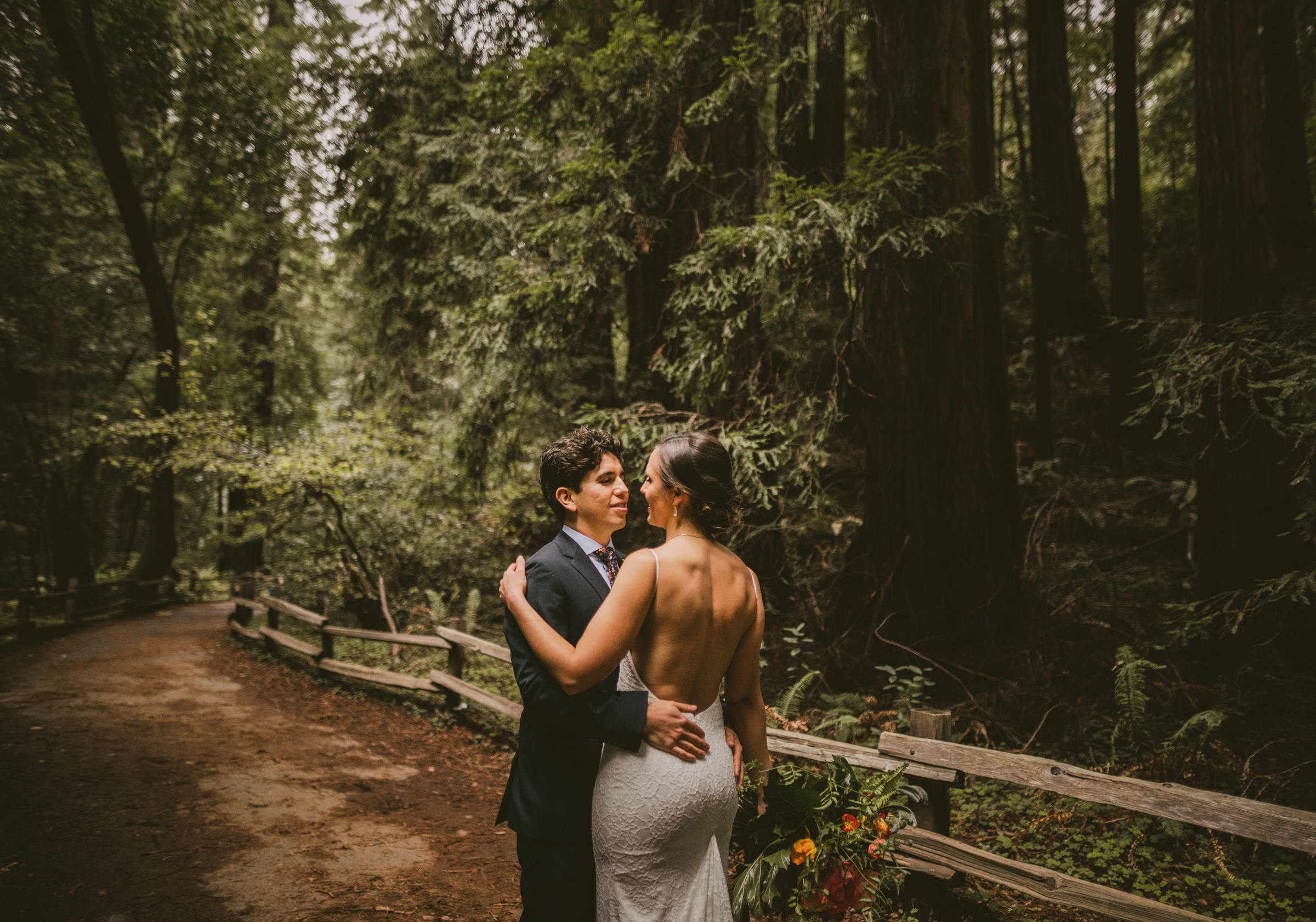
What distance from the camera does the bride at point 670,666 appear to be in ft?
6.80

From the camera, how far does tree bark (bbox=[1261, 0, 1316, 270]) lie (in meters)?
11.1

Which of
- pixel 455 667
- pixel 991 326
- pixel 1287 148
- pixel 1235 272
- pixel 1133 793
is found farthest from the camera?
pixel 1287 148

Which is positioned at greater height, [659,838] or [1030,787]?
[659,838]

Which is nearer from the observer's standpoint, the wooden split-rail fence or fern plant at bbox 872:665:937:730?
the wooden split-rail fence

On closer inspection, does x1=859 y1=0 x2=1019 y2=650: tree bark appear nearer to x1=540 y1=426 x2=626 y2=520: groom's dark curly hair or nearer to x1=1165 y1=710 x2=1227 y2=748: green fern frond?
x1=1165 y1=710 x2=1227 y2=748: green fern frond

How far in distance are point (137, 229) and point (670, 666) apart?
1843cm

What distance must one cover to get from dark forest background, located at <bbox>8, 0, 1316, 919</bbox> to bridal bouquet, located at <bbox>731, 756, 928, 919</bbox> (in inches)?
117

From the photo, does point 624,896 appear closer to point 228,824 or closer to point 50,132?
point 228,824

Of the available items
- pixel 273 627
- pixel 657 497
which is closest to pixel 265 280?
pixel 273 627

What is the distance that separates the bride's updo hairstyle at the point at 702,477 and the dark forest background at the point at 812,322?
12.1 ft

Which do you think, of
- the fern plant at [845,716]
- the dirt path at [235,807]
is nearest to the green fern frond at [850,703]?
the fern plant at [845,716]

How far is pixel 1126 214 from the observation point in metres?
10.9

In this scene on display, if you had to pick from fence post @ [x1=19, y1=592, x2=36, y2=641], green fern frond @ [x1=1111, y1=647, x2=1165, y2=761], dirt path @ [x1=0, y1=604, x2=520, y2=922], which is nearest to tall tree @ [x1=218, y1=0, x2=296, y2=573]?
fence post @ [x1=19, y1=592, x2=36, y2=641]

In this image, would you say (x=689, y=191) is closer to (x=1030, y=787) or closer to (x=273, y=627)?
(x=1030, y=787)
